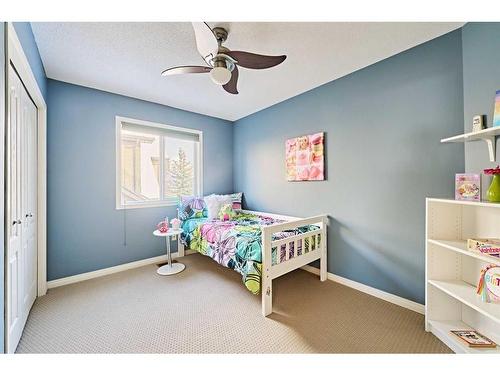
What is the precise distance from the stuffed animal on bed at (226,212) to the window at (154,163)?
0.64 metres

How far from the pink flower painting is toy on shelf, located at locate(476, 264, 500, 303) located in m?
1.55

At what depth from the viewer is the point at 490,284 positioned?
1.28 metres

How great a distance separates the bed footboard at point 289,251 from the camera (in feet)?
5.98

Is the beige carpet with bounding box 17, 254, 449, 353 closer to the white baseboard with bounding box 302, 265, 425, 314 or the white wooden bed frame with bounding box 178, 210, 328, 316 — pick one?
the white baseboard with bounding box 302, 265, 425, 314

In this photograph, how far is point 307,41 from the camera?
5.68 feet

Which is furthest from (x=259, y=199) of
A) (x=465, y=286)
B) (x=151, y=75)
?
(x=465, y=286)

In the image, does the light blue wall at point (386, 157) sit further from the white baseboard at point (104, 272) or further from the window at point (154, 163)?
the white baseboard at point (104, 272)

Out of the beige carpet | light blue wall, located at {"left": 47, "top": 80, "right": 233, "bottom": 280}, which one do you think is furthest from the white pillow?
the beige carpet

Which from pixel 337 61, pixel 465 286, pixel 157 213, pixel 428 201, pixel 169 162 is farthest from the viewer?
pixel 169 162

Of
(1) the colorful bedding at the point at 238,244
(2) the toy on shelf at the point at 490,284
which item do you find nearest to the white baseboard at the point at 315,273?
(1) the colorful bedding at the point at 238,244

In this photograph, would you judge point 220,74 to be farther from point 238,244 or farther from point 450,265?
point 450,265

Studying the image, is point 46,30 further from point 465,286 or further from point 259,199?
point 465,286

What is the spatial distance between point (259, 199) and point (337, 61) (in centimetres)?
223
